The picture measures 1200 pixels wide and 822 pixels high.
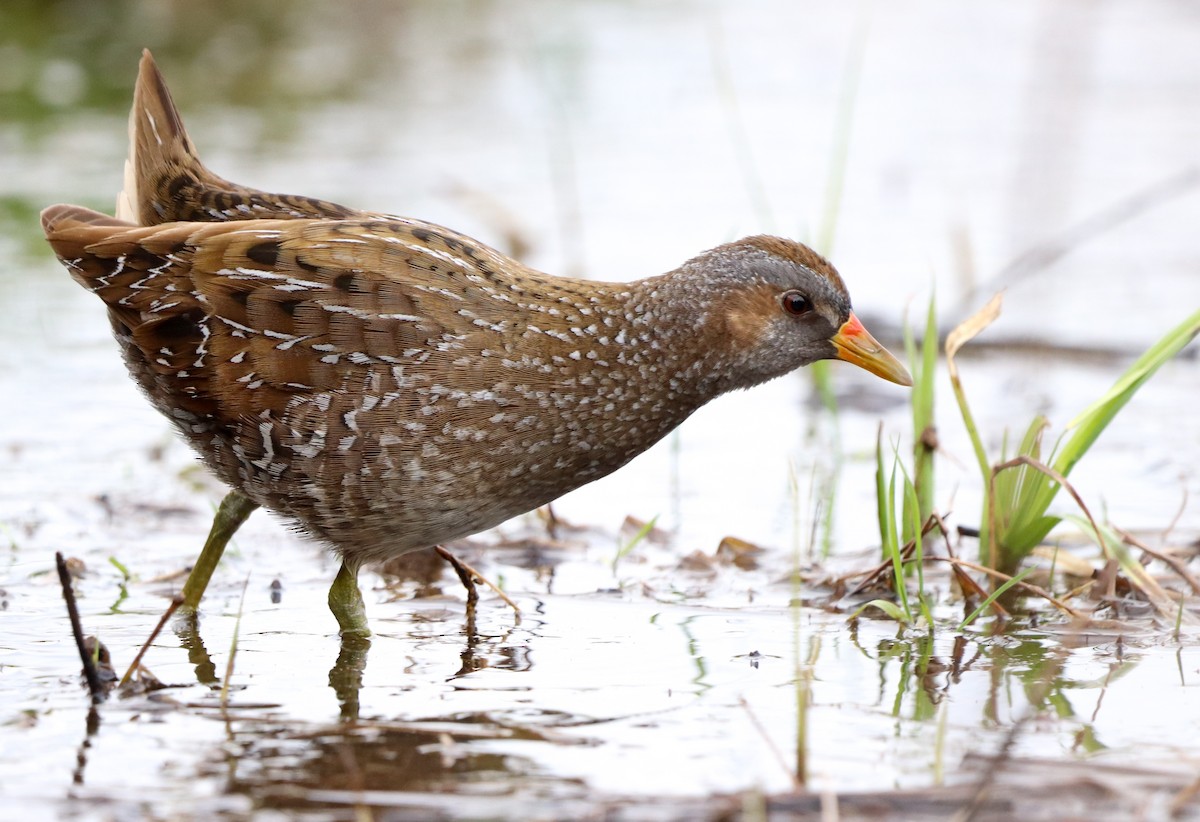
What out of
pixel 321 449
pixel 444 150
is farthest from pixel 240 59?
pixel 321 449

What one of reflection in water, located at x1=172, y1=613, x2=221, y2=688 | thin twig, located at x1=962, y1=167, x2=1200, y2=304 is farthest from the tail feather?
thin twig, located at x1=962, y1=167, x2=1200, y2=304

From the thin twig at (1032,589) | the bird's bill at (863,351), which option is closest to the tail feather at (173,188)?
the bird's bill at (863,351)

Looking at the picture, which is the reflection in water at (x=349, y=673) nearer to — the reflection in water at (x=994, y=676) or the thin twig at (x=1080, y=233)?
the reflection in water at (x=994, y=676)

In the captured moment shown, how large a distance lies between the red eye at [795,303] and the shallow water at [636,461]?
2.17 feet

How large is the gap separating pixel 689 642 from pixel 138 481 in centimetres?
243

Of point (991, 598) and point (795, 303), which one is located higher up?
point (795, 303)

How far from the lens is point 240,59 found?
41.8ft

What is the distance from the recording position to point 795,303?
173 inches

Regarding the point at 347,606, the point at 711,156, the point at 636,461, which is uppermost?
the point at 711,156

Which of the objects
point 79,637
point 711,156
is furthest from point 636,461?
point 711,156

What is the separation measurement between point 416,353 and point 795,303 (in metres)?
1.00

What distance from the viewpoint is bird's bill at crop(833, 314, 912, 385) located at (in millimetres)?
4480

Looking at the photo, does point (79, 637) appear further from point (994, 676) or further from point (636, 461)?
point (636, 461)

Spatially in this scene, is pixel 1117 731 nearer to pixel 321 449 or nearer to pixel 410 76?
pixel 321 449
